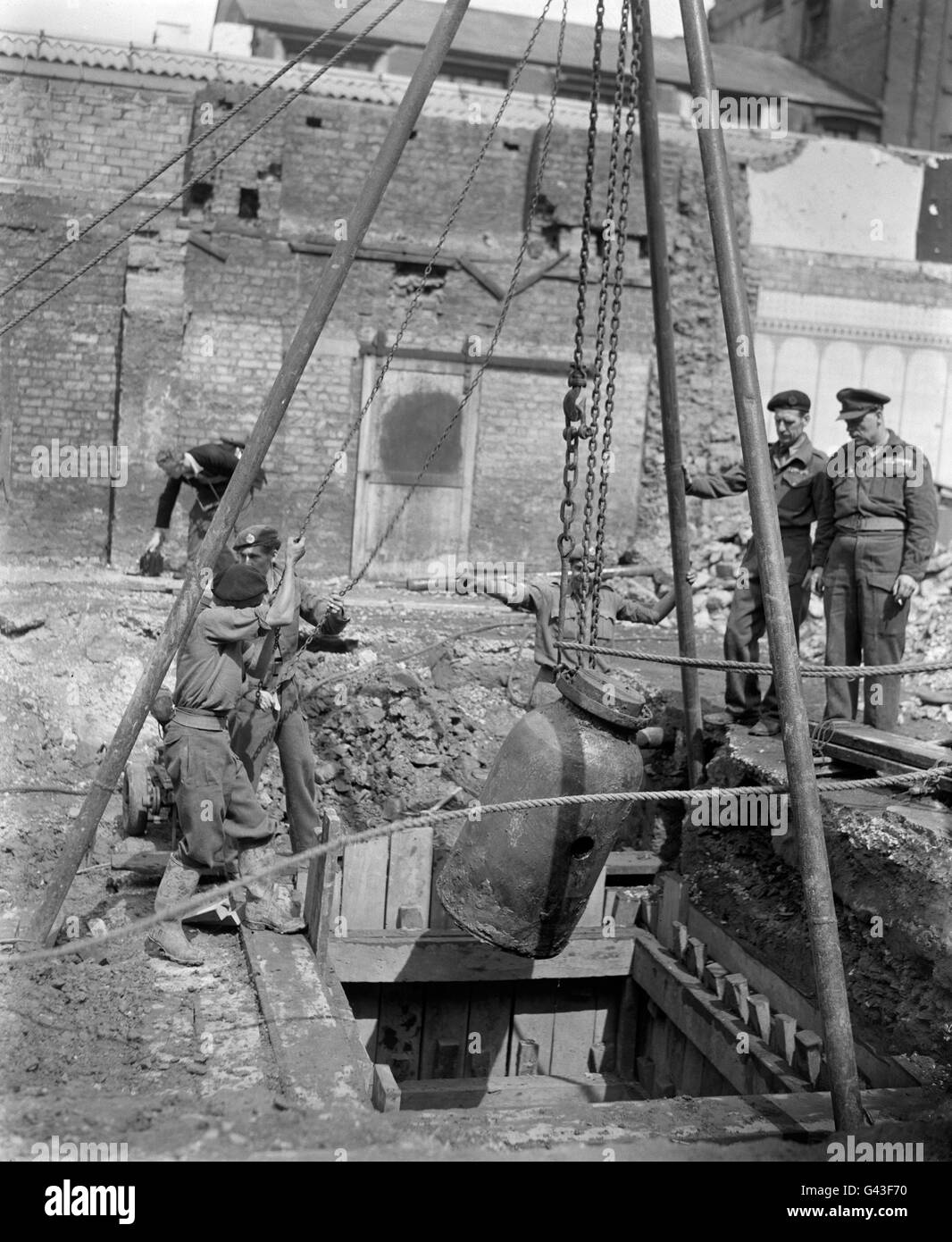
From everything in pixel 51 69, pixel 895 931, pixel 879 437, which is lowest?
pixel 895 931

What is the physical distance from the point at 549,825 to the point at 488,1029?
3.06 metres

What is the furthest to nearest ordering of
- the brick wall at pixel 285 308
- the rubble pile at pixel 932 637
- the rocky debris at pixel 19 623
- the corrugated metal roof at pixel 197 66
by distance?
1. the brick wall at pixel 285 308
2. the corrugated metal roof at pixel 197 66
3. the rocky debris at pixel 19 623
4. the rubble pile at pixel 932 637

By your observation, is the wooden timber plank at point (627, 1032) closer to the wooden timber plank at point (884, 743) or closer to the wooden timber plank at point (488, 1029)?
the wooden timber plank at point (488, 1029)

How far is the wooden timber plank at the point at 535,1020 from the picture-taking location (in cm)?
748

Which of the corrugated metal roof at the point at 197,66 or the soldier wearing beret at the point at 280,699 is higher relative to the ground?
the corrugated metal roof at the point at 197,66

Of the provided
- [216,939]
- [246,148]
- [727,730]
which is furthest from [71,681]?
[246,148]

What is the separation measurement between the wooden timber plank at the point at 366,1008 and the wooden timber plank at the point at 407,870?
43 centimetres

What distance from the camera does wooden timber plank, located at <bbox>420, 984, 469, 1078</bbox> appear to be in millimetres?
7340

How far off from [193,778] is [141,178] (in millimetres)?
9138

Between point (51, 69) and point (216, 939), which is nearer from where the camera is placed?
point (216, 939)

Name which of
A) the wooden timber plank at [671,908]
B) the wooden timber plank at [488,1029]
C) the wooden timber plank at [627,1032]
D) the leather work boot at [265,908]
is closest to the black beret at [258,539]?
the leather work boot at [265,908]

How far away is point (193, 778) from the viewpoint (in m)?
5.70

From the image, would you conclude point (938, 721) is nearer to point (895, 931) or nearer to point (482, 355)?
point (895, 931)
